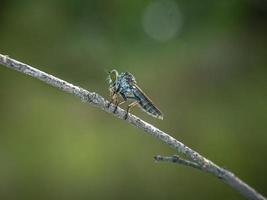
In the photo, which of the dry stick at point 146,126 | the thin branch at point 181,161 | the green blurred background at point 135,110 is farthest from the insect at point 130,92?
the green blurred background at point 135,110

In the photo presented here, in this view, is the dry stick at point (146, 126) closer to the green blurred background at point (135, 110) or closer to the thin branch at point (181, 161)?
the thin branch at point (181, 161)

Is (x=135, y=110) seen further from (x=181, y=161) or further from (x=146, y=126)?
(x=181, y=161)

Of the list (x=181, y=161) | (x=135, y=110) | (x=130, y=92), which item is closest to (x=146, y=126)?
(x=181, y=161)

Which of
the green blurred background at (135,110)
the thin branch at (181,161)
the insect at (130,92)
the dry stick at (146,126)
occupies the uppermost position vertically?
the green blurred background at (135,110)

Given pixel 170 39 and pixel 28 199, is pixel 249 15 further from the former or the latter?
pixel 28 199

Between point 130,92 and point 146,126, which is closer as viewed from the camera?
point 146,126

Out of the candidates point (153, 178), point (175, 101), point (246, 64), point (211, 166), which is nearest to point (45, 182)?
point (153, 178)
